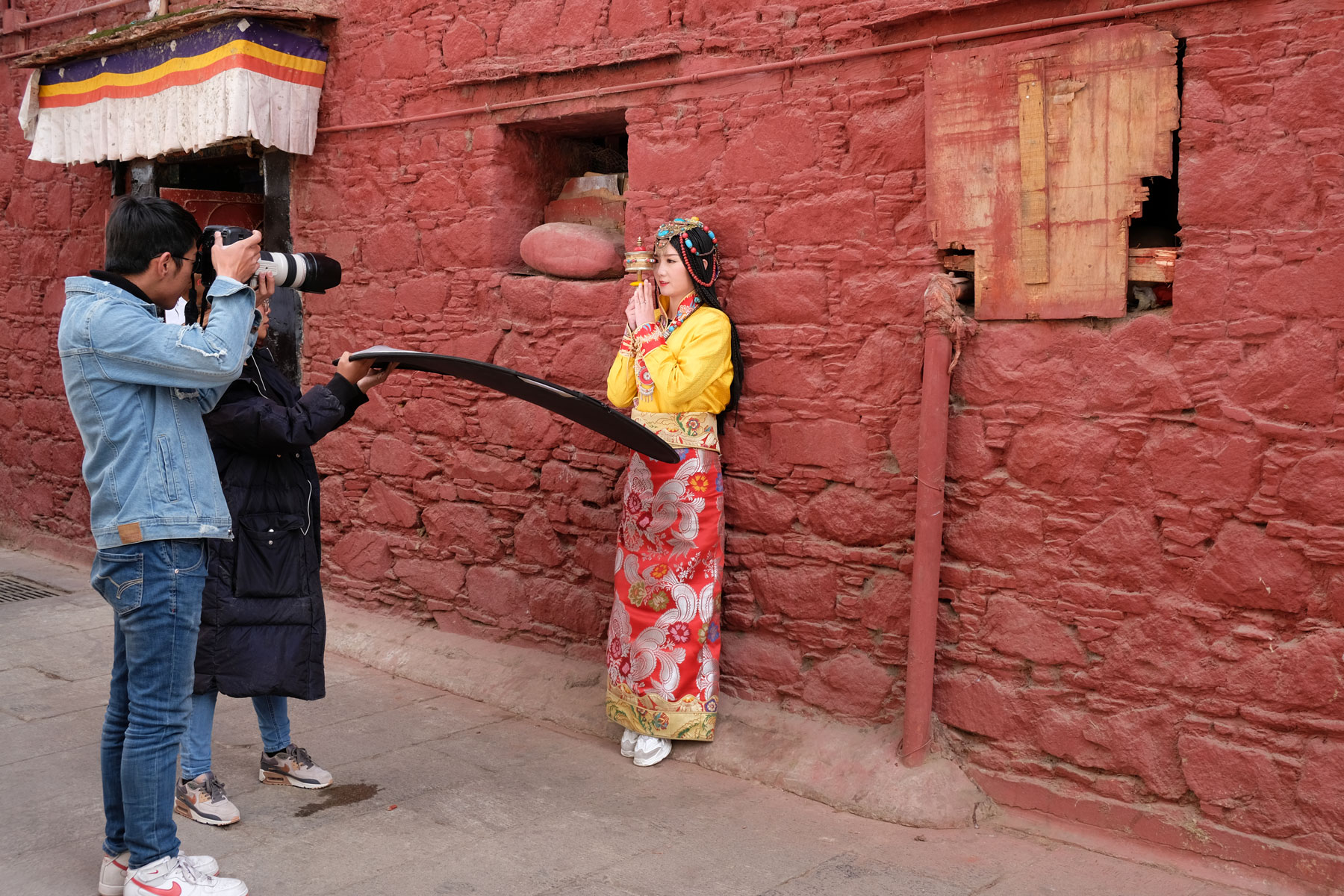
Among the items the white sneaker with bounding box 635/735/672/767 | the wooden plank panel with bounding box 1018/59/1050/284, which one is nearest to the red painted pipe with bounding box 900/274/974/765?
the wooden plank panel with bounding box 1018/59/1050/284

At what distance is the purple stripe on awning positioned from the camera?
5391mm

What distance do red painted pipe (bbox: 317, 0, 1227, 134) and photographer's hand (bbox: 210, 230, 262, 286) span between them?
179 cm

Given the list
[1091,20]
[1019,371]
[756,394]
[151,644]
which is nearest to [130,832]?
[151,644]

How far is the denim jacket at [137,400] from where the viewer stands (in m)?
2.94

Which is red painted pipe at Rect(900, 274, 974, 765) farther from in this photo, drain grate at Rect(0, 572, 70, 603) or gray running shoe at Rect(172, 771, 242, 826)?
drain grate at Rect(0, 572, 70, 603)

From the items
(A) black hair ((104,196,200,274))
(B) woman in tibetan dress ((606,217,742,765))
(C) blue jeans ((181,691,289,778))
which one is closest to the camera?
(A) black hair ((104,196,200,274))

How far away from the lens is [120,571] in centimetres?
297

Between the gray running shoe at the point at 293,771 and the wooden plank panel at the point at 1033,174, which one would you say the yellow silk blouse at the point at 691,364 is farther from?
the gray running shoe at the point at 293,771

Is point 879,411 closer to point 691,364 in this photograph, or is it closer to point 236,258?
point 691,364

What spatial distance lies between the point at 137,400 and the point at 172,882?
48.0 inches

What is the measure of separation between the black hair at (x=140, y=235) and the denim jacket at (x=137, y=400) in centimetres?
9

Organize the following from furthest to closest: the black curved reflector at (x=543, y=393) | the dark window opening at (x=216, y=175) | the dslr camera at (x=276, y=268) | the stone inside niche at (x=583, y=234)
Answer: the dark window opening at (x=216, y=175), the stone inside niche at (x=583, y=234), the black curved reflector at (x=543, y=393), the dslr camera at (x=276, y=268)

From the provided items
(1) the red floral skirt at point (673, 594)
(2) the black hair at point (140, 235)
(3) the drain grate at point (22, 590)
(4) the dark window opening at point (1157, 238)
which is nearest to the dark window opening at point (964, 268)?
(4) the dark window opening at point (1157, 238)

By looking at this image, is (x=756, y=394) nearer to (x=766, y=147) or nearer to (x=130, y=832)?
(x=766, y=147)
